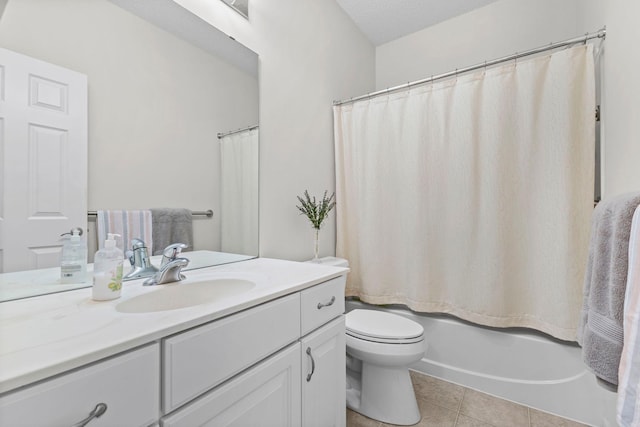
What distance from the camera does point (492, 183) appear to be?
5.25ft

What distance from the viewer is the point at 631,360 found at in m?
0.59

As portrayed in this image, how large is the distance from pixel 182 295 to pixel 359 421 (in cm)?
110

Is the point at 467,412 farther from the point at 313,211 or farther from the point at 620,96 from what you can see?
the point at 620,96

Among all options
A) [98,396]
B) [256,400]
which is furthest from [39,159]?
[256,400]

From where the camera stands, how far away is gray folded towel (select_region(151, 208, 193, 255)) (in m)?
1.08

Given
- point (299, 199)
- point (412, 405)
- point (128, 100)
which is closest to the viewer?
point (128, 100)

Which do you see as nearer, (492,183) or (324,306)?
(324,306)

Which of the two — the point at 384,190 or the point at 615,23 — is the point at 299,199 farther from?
the point at 615,23

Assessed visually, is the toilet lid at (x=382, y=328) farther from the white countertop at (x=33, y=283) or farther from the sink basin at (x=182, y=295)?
the white countertop at (x=33, y=283)

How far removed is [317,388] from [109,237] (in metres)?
0.86

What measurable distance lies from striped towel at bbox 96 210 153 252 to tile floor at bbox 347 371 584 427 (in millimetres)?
1292

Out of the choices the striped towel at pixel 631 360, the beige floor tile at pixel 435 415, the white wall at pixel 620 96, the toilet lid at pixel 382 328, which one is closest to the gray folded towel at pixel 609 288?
the striped towel at pixel 631 360

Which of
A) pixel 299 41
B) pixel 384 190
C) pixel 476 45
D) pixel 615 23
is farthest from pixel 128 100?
pixel 476 45

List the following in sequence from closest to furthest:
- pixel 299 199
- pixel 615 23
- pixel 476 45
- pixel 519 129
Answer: pixel 615 23 < pixel 519 129 < pixel 299 199 < pixel 476 45
